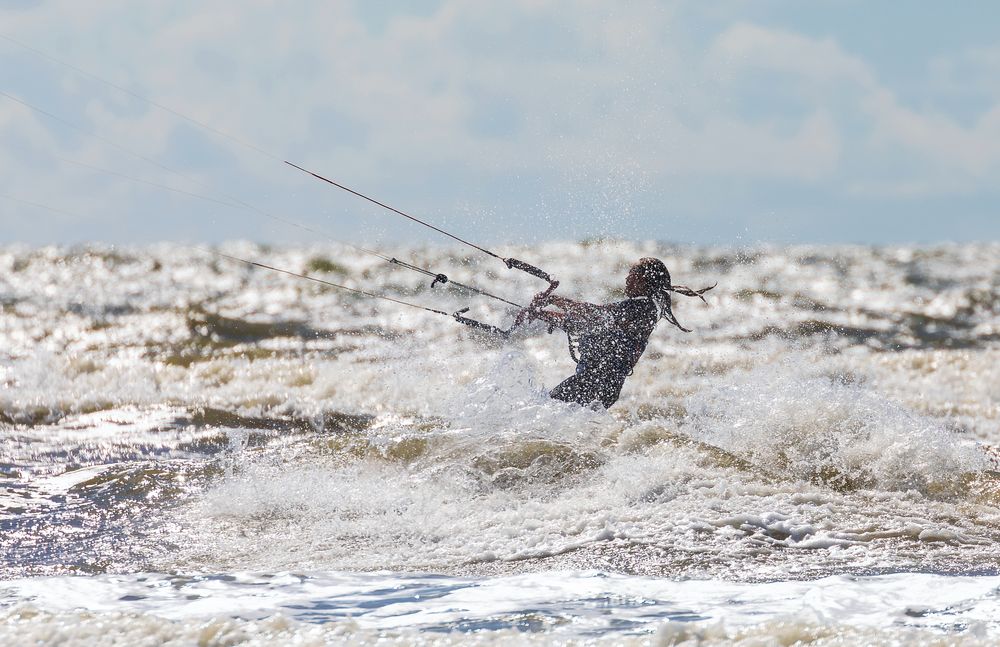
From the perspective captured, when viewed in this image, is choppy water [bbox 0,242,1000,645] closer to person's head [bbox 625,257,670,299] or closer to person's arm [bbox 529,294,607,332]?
person's arm [bbox 529,294,607,332]

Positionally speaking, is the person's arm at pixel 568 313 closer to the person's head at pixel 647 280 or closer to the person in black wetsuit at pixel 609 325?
the person in black wetsuit at pixel 609 325

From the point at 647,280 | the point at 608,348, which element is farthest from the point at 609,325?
the point at 647,280

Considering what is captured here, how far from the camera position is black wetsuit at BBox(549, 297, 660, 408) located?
32.8 ft

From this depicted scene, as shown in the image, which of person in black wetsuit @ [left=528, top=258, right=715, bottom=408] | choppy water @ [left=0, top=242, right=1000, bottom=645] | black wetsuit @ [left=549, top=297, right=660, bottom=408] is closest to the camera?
choppy water @ [left=0, top=242, right=1000, bottom=645]

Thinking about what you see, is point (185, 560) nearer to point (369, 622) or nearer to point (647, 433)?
point (369, 622)

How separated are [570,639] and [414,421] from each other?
7.59 meters

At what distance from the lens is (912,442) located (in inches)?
359

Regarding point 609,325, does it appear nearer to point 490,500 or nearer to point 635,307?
point 635,307

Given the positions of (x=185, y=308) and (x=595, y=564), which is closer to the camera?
(x=595, y=564)

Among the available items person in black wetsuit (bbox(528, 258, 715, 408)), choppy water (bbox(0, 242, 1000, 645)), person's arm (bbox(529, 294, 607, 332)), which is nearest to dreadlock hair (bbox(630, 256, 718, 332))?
person in black wetsuit (bbox(528, 258, 715, 408))

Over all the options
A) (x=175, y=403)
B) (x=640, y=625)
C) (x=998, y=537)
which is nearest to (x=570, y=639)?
(x=640, y=625)

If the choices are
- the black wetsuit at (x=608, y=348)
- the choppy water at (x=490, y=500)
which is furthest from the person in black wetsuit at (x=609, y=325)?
the choppy water at (x=490, y=500)

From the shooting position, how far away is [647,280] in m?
9.90

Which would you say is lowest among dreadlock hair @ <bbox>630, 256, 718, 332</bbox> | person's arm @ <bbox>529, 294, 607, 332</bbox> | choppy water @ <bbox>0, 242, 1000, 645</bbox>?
choppy water @ <bbox>0, 242, 1000, 645</bbox>
